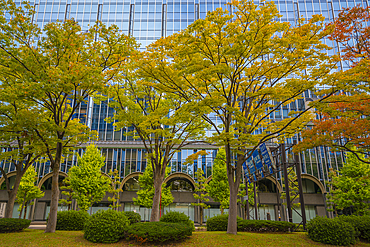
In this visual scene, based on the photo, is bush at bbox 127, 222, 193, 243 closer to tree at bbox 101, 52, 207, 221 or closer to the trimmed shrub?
tree at bbox 101, 52, 207, 221

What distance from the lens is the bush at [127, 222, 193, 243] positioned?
34.1 ft

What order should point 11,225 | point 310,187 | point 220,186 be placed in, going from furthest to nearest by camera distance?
point 310,187, point 220,186, point 11,225

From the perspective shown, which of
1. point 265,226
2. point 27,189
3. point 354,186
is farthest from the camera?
point 27,189

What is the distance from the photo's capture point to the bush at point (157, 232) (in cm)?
1038

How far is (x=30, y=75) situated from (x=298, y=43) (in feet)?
42.1

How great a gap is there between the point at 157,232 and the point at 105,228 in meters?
2.47

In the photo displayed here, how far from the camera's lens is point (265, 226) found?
589 inches

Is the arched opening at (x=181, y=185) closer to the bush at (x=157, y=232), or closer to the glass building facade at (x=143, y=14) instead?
the glass building facade at (x=143, y=14)

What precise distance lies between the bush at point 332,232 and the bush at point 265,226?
3.35 m

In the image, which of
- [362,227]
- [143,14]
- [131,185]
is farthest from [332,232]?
[143,14]

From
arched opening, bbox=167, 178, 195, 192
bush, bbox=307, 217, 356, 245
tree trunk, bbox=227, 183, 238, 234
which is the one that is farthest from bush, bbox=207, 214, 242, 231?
arched opening, bbox=167, 178, 195, 192

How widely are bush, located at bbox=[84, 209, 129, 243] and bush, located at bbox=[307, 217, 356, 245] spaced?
345 inches

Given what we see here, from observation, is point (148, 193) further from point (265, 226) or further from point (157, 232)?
point (157, 232)

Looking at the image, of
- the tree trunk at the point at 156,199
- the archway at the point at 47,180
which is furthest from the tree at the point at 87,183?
the tree trunk at the point at 156,199
